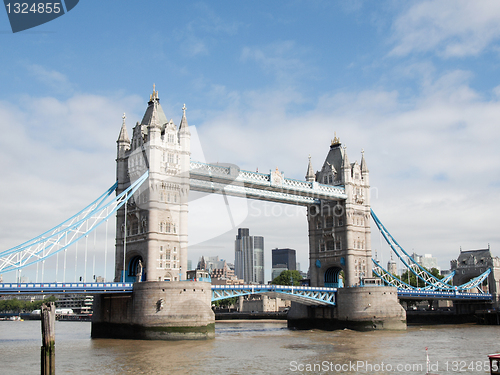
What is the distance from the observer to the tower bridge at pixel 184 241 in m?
42.6

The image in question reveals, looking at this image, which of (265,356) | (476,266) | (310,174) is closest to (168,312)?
(265,356)

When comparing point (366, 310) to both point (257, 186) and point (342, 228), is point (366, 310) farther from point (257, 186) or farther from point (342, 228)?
point (257, 186)

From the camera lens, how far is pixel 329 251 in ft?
209

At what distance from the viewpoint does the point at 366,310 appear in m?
55.7

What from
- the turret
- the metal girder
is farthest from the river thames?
the metal girder

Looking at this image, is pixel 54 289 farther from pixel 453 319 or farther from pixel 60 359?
pixel 453 319

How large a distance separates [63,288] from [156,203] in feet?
36.4

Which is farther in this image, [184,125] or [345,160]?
[345,160]

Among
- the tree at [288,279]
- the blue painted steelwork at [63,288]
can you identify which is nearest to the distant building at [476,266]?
the tree at [288,279]

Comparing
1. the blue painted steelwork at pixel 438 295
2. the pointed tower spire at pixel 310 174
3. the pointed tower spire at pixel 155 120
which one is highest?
the pointed tower spire at pixel 155 120

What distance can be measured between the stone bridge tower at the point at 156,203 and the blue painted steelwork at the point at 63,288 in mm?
3476

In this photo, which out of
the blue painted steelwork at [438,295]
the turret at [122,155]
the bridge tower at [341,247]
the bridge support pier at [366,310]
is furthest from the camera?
the blue painted steelwork at [438,295]

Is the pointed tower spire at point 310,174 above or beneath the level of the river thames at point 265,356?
above

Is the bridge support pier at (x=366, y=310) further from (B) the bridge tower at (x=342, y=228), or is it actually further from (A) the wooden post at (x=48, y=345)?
(A) the wooden post at (x=48, y=345)
